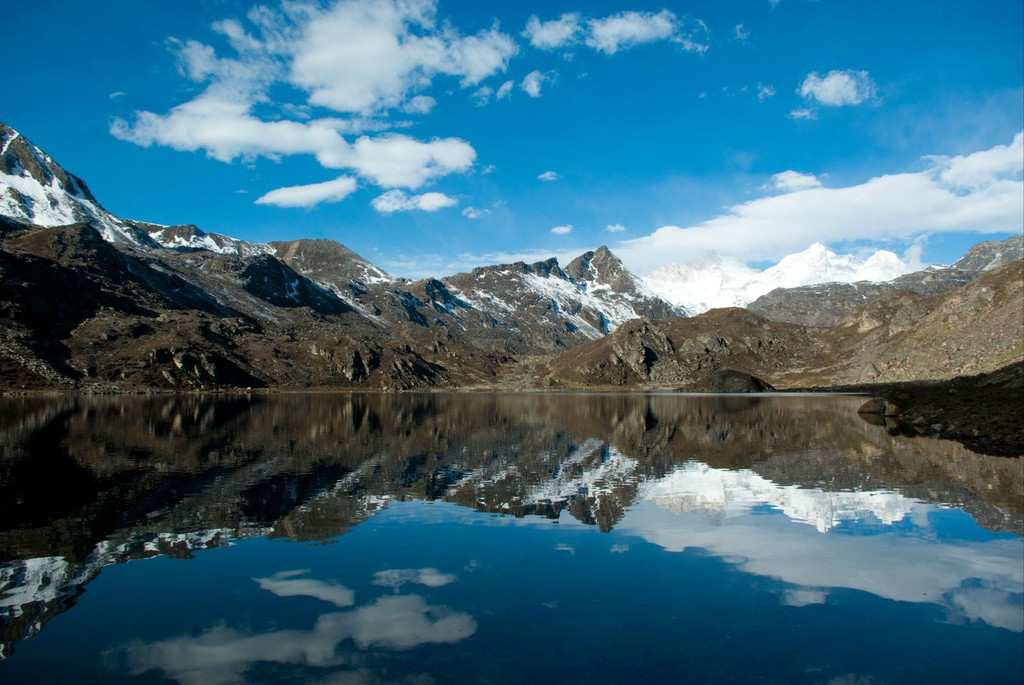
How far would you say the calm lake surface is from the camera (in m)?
15.0

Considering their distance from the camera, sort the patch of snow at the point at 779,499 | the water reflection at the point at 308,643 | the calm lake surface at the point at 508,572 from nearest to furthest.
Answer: the water reflection at the point at 308,643 → the calm lake surface at the point at 508,572 → the patch of snow at the point at 779,499

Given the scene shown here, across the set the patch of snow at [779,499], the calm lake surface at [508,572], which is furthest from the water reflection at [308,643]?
the patch of snow at [779,499]

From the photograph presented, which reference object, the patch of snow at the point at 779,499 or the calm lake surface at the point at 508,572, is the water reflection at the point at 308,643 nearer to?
the calm lake surface at the point at 508,572

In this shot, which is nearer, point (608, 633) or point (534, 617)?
point (608, 633)

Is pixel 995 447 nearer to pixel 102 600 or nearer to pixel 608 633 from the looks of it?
pixel 608 633

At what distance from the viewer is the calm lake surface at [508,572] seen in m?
15.0

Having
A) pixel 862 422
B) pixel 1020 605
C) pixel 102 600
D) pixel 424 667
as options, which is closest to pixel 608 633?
pixel 424 667

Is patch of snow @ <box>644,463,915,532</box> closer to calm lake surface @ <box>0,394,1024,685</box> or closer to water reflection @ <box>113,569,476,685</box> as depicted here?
calm lake surface @ <box>0,394,1024,685</box>

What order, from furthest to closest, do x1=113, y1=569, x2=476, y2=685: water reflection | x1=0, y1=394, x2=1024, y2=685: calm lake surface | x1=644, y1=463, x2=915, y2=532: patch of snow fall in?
x1=644, y1=463, x2=915, y2=532: patch of snow
x1=0, y1=394, x2=1024, y2=685: calm lake surface
x1=113, y1=569, x2=476, y2=685: water reflection

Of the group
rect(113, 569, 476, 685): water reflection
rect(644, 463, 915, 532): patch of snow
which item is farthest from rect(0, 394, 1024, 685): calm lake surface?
rect(644, 463, 915, 532): patch of snow

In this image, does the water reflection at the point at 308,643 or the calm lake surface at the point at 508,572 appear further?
the calm lake surface at the point at 508,572

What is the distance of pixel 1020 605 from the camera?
1870 centimetres

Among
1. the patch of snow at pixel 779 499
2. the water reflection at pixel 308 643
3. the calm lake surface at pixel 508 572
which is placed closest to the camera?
the water reflection at pixel 308 643

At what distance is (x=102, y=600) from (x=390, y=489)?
19752mm
